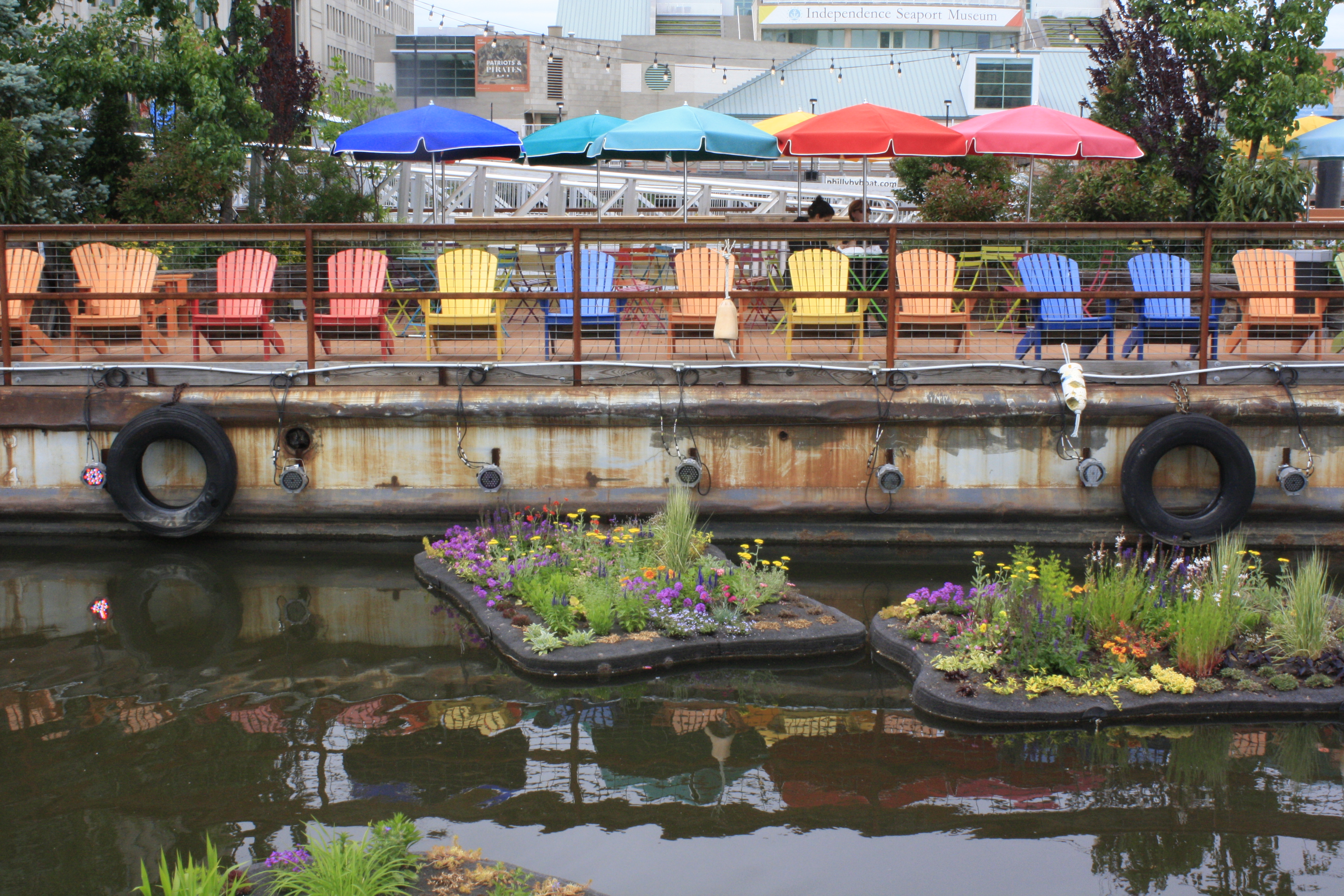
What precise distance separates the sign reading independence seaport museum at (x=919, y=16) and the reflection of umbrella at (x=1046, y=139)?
62.3 meters

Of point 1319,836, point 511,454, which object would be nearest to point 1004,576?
point 1319,836

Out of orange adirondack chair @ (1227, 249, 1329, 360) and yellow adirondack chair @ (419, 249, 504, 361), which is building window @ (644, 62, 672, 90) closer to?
yellow adirondack chair @ (419, 249, 504, 361)

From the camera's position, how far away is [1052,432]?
902cm

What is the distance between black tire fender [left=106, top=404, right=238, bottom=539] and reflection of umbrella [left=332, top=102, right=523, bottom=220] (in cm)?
515

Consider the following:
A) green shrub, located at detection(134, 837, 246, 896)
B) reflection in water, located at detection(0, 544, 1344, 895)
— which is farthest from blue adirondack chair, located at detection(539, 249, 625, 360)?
green shrub, located at detection(134, 837, 246, 896)

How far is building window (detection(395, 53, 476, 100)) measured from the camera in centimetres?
7925

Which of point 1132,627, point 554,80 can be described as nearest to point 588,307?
point 1132,627

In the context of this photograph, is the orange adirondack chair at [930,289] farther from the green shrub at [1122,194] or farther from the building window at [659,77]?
the building window at [659,77]

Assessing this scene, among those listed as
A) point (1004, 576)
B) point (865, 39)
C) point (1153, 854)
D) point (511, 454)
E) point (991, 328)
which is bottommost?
point (1153, 854)

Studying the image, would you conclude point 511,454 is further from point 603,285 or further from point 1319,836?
point 1319,836

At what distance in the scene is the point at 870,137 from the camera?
1208cm

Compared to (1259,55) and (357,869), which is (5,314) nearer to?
(357,869)

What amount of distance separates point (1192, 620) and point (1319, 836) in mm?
1538

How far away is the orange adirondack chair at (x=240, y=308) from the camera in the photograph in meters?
9.50
